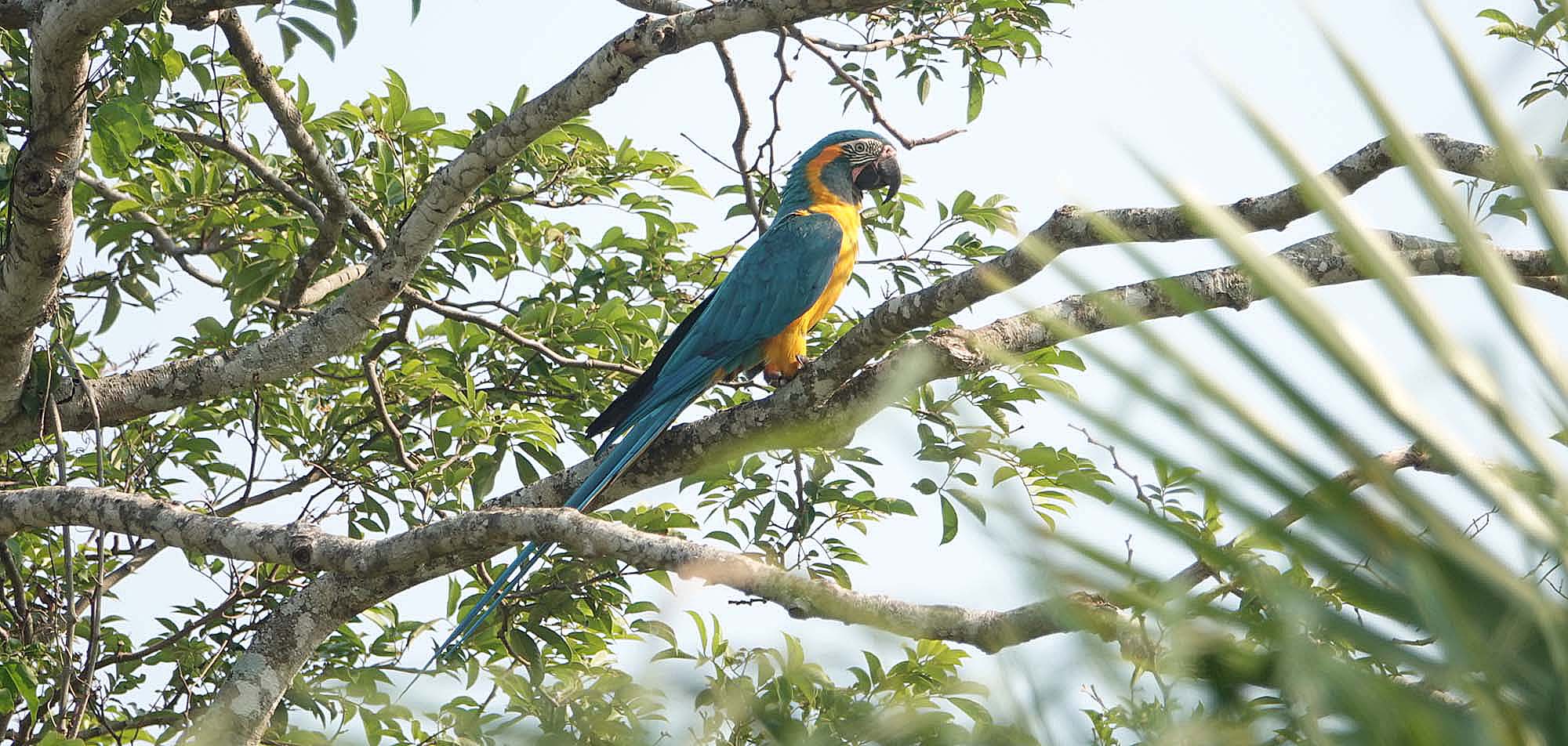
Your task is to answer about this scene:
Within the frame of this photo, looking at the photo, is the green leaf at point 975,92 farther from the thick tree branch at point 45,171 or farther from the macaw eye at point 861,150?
the thick tree branch at point 45,171

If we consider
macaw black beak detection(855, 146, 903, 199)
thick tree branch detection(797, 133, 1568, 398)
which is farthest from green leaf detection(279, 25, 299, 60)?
macaw black beak detection(855, 146, 903, 199)

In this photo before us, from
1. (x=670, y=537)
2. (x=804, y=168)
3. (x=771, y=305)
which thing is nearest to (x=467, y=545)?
(x=670, y=537)

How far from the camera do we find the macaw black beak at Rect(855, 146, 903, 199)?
15.5ft

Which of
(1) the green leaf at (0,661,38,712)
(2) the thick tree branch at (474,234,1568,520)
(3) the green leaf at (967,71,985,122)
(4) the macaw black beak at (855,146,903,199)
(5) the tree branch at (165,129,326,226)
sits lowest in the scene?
(1) the green leaf at (0,661,38,712)

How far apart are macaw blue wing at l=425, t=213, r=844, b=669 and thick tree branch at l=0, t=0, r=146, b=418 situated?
49.6 inches

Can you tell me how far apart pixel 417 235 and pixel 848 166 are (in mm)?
2133

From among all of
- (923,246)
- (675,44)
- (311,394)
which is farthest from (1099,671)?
(311,394)

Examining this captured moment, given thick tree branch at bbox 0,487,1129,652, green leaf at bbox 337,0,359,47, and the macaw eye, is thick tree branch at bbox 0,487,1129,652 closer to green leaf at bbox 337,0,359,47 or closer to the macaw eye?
green leaf at bbox 337,0,359,47

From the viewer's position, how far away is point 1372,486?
0.42m

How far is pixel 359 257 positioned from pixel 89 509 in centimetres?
172

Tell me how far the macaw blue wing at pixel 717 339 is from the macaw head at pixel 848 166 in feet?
0.85

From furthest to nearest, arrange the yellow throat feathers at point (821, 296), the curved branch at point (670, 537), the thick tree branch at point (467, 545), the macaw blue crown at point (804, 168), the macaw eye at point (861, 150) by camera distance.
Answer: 1. the macaw eye at point (861, 150)
2. the macaw blue crown at point (804, 168)
3. the yellow throat feathers at point (821, 296)
4. the curved branch at point (670, 537)
5. the thick tree branch at point (467, 545)

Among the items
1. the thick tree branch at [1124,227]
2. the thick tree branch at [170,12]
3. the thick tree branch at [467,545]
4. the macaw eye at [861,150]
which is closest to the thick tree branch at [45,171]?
the thick tree branch at [170,12]

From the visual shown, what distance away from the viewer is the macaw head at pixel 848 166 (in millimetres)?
4676
